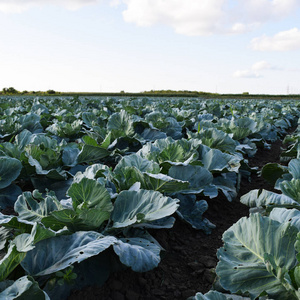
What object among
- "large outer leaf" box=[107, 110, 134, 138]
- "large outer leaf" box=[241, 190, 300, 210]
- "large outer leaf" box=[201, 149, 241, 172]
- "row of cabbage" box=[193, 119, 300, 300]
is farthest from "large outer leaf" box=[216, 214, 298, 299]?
"large outer leaf" box=[107, 110, 134, 138]

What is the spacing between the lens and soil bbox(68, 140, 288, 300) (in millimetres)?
1649

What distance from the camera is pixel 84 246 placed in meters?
1.42

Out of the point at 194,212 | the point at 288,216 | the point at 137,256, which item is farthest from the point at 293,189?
the point at 137,256

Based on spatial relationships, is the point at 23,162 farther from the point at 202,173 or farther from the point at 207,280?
the point at 207,280

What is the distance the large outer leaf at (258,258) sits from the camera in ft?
4.12

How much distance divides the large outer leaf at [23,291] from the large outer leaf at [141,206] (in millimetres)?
549

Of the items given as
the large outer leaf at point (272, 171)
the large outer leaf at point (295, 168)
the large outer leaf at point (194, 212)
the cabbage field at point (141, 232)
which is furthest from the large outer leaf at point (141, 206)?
the large outer leaf at point (272, 171)

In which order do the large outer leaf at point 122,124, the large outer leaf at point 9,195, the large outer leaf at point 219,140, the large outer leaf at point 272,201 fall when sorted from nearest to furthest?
1. the large outer leaf at point 272,201
2. the large outer leaf at point 9,195
3. the large outer leaf at point 219,140
4. the large outer leaf at point 122,124

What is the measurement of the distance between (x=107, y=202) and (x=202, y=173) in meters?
0.96

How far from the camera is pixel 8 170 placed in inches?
102

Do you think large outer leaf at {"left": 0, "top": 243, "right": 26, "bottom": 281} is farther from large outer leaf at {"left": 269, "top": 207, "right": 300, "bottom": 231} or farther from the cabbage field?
large outer leaf at {"left": 269, "top": 207, "right": 300, "bottom": 231}

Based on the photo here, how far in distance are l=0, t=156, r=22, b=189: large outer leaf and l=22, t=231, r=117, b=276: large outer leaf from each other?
1.24 m

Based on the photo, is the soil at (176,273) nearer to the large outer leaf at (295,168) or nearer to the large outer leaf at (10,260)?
the large outer leaf at (10,260)

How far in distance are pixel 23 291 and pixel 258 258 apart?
2.91 feet
